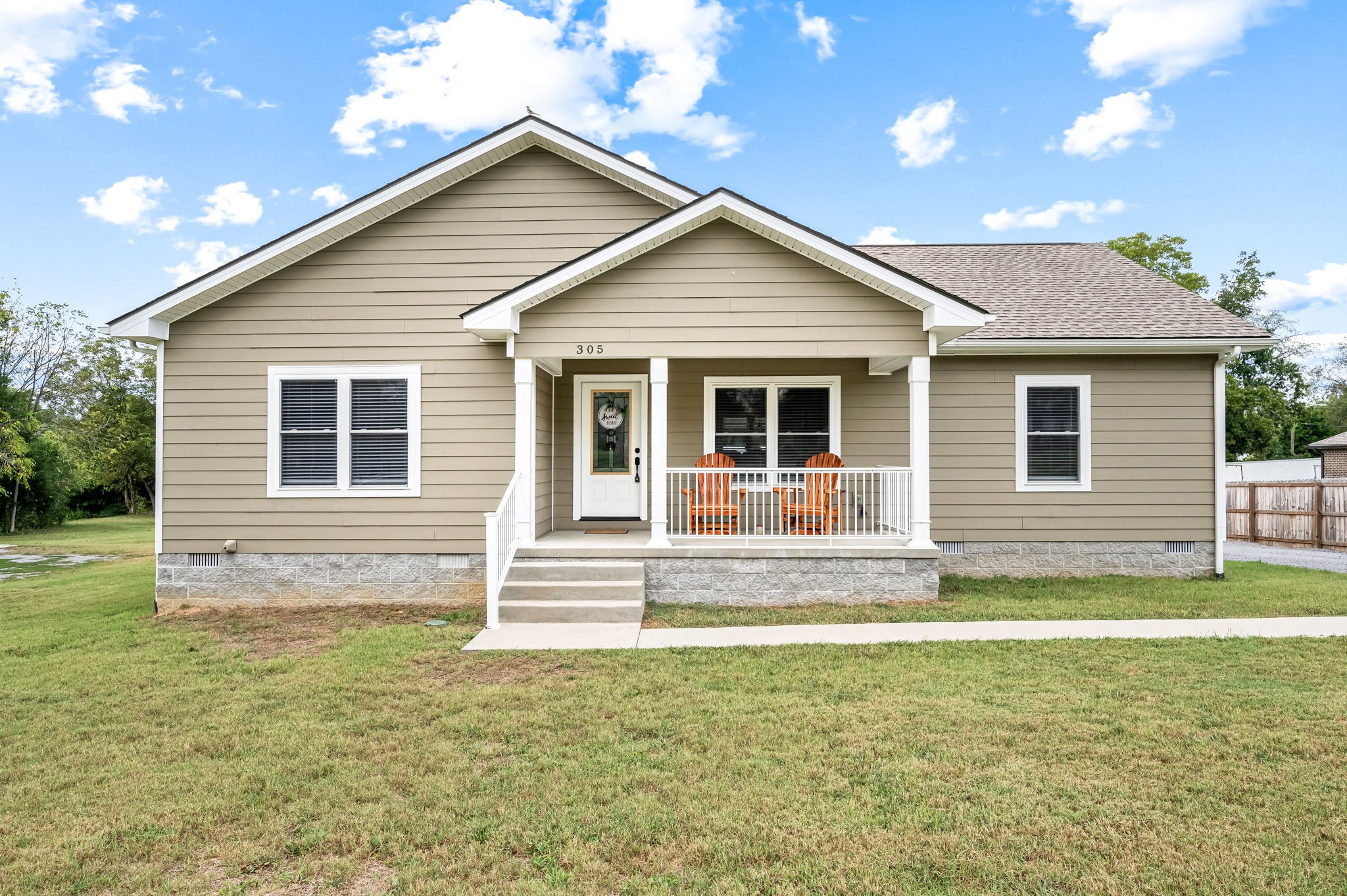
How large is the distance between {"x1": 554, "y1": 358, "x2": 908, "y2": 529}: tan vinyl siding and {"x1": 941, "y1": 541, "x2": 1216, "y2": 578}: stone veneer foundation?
1.86 metres

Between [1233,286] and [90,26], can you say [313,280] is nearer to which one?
[90,26]

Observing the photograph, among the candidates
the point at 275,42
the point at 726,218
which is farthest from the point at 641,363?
the point at 275,42

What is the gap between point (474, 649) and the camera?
241 inches

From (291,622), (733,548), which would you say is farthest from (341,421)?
(733,548)

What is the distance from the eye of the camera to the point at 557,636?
6531mm

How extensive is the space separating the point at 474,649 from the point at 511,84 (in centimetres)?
1667

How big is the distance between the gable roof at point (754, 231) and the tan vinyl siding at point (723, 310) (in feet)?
0.36

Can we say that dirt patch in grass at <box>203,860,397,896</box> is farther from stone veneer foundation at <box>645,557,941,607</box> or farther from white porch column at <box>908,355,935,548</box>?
white porch column at <box>908,355,935,548</box>

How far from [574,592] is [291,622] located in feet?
10.1

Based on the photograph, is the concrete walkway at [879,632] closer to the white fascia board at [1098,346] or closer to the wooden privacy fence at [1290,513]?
the white fascia board at [1098,346]

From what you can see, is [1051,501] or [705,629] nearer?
[705,629]

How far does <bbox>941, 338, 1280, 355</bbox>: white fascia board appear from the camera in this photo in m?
9.04

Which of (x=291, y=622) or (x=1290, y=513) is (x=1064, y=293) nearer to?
(x=1290, y=513)

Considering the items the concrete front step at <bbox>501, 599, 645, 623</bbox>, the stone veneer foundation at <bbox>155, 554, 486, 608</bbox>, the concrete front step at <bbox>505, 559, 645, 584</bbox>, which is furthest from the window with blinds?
the stone veneer foundation at <bbox>155, 554, 486, 608</bbox>
